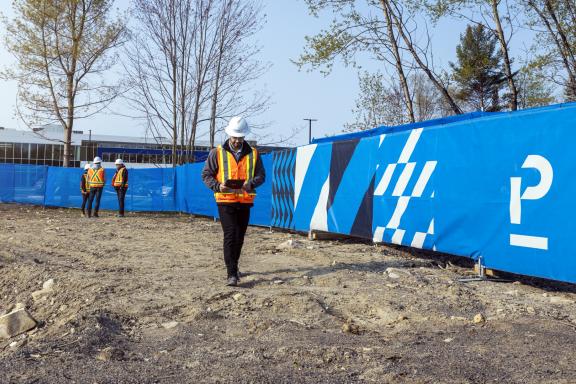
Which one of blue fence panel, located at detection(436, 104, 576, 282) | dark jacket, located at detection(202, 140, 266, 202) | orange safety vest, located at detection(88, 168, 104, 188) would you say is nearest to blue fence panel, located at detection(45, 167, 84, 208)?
orange safety vest, located at detection(88, 168, 104, 188)

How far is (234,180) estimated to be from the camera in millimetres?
6262

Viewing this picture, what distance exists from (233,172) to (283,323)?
6.93ft

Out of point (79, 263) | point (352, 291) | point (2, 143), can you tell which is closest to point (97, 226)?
point (79, 263)

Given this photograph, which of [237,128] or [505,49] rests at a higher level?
[505,49]

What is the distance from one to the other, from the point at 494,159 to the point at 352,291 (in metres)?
2.15

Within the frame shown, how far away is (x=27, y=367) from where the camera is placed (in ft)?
12.0

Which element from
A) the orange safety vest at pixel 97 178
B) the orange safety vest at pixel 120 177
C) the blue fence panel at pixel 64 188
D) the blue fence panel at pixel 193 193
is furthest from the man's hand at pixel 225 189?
the blue fence panel at pixel 64 188

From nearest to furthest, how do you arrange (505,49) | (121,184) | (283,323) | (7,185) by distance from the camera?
(283,323), (505,49), (121,184), (7,185)

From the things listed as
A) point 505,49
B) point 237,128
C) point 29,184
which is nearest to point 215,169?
point 237,128

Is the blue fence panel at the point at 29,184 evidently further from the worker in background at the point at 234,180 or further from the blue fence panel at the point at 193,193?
the worker in background at the point at 234,180

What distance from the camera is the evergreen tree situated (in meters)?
18.0

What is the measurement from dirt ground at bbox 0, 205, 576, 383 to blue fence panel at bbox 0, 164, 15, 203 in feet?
57.9

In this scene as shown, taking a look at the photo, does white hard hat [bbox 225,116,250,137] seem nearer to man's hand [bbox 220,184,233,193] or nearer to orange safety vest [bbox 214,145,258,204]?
orange safety vest [bbox 214,145,258,204]

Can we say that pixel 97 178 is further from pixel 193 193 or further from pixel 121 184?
pixel 193 193
